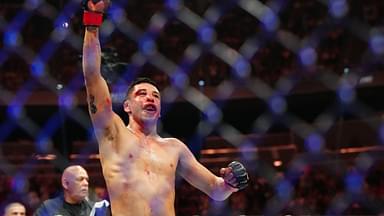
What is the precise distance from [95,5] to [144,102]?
0.30 meters

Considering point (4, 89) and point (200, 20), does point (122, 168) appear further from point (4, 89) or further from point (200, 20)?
point (4, 89)

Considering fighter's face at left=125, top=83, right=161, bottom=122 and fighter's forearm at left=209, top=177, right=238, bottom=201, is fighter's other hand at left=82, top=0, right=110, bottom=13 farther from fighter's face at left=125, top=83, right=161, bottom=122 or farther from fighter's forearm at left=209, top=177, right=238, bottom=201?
fighter's forearm at left=209, top=177, right=238, bottom=201

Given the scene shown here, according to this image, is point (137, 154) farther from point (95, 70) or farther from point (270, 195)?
point (270, 195)

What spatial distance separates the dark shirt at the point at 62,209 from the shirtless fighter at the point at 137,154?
2.45ft

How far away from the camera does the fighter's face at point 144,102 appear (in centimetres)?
158

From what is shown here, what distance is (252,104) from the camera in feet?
16.6

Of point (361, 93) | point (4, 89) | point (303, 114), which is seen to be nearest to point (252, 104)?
point (303, 114)

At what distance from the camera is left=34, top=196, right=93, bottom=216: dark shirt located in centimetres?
227

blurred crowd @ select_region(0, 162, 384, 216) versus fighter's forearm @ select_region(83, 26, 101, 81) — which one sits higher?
blurred crowd @ select_region(0, 162, 384, 216)

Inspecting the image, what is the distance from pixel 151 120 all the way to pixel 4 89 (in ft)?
11.2

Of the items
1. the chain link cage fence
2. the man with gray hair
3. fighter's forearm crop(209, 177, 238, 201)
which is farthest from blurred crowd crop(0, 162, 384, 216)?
fighter's forearm crop(209, 177, 238, 201)

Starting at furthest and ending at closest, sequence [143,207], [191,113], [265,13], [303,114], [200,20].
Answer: [303,114] < [191,113] < [200,20] < [265,13] < [143,207]

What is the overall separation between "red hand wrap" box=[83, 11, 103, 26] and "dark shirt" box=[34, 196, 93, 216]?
102 cm

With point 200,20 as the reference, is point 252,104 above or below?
above
